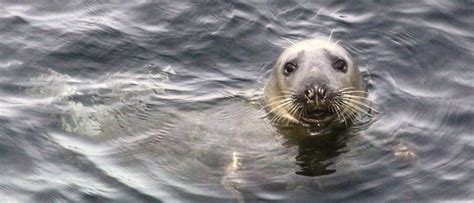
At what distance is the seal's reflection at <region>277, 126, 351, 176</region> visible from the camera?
8953 mm

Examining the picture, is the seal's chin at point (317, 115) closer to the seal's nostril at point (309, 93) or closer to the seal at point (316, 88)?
the seal at point (316, 88)

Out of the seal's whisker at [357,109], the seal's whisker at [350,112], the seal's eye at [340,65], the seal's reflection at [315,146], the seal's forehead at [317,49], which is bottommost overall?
the seal's reflection at [315,146]

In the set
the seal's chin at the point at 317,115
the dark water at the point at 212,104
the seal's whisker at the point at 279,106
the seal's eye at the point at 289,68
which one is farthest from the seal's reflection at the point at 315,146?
the seal's eye at the point at 289,68

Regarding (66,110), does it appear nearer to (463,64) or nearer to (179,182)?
(179,182)

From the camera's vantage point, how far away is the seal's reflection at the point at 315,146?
8.95 m

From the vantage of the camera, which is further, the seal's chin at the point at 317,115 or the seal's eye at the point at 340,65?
the seal's eye at the point at 340,65

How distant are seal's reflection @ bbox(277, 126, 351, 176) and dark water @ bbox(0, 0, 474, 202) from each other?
2 centimetres

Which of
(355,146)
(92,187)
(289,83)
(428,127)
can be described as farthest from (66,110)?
(428,127)

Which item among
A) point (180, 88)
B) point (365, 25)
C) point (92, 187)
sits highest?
point (365, 25)

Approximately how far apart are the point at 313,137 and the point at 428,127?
1196 millimetres

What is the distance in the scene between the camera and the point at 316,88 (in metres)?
8.95

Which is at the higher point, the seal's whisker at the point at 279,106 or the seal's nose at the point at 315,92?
the seal's whisker at the point at 279,106

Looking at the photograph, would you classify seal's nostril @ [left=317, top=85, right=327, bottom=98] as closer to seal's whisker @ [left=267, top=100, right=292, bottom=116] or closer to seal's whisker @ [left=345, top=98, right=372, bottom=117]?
seal's whisker @ [left=267, top=100, right=292, bottom=116]

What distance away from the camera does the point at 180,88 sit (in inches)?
421
